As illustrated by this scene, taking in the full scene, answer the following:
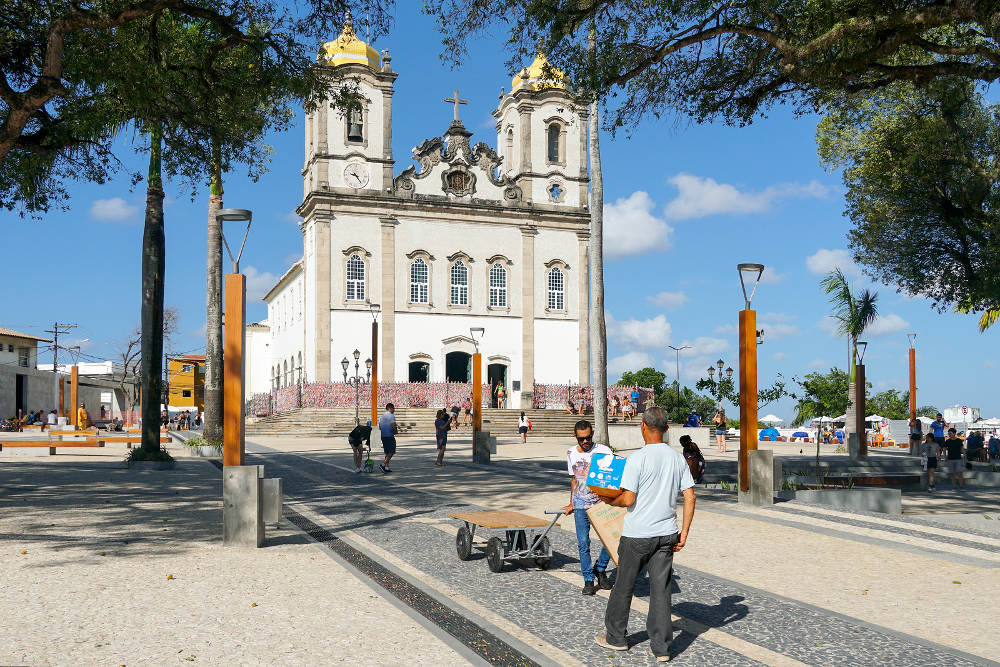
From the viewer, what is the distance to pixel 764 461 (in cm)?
1345

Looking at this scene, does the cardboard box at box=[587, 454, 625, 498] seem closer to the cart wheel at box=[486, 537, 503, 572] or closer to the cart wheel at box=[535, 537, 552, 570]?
the cart wheel at box=[486, 537, 503, 572]

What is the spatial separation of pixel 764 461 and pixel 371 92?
1634 inches

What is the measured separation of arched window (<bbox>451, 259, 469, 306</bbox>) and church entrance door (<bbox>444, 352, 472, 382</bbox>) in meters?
2.85

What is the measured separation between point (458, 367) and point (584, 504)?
45236 mm

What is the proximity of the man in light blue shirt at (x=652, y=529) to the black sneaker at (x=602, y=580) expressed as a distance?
176 centimetres

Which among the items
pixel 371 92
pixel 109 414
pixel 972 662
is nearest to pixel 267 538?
pixel 972 662

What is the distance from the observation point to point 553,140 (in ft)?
180

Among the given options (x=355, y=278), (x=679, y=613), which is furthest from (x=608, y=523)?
(x=355, y=278)

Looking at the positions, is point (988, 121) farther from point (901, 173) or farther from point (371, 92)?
point (371, 92)

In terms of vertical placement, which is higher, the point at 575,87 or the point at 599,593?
the point at 575,87

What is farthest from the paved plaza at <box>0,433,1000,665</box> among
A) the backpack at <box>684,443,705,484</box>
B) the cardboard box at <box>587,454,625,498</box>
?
the backpack at <box>684,443,705,484</box>

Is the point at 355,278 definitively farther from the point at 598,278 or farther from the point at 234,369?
the point at 234,369

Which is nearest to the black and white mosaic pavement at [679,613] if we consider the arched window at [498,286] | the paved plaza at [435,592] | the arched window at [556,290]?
the paved plaza at [435,592]

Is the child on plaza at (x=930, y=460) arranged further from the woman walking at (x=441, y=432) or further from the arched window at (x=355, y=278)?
the arched window at (x=355, y=278)
